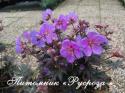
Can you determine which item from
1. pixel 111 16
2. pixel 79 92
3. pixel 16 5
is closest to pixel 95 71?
pixel 79 92

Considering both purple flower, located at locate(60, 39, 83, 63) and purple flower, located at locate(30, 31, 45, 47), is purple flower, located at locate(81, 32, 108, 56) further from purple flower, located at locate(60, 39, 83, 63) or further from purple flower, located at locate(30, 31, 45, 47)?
purple flower, located at locate(30, 31, 45, 47)

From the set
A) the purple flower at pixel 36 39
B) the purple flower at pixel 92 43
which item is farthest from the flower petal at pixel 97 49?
the purple flower at pixel 36 39

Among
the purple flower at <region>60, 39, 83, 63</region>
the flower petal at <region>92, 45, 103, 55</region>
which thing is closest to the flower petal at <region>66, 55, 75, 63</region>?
the purple flower at <region>60, 39, 83, 63</region>

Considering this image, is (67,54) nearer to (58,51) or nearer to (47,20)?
(58,51)

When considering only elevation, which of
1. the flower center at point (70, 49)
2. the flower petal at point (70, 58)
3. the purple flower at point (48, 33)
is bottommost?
the flower petal at point (70, 58)

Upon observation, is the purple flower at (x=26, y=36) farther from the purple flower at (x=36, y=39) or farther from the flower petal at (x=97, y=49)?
the flower petal at (x=97, y=49)

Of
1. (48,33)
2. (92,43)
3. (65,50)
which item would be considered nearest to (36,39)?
(48,33)

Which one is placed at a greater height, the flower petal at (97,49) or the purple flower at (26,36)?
the purple flower at (26,36)
